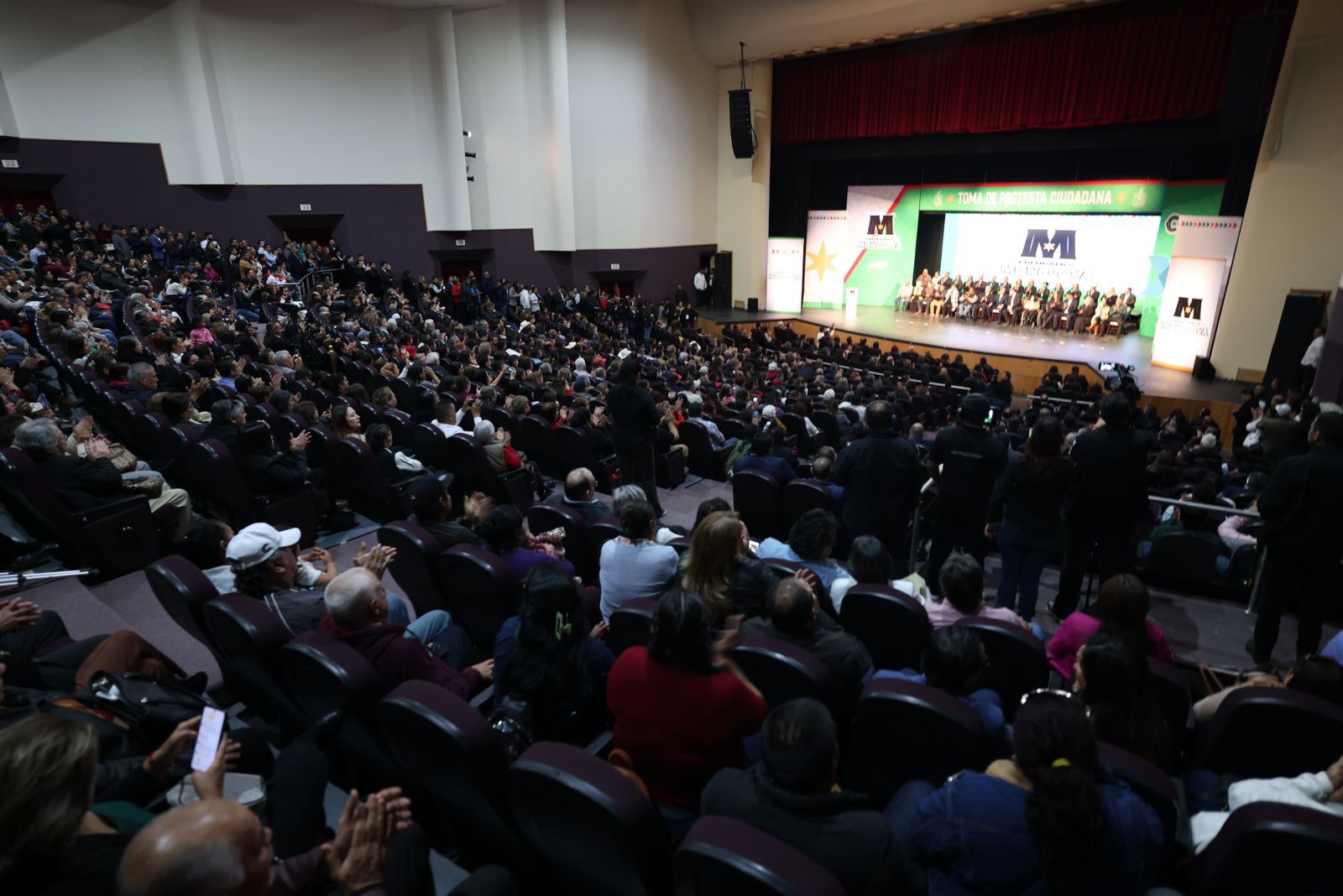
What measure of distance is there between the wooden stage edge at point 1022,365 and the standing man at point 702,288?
116 centimetres

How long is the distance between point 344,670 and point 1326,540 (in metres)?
4.40

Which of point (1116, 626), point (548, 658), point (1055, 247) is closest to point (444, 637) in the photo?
point (548, 658)

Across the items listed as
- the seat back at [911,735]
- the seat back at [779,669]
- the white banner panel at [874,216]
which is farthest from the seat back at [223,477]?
the white banner panel at [874,216]

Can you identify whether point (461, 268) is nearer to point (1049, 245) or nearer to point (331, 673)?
point (1049, 245)

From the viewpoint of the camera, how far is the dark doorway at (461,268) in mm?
18516

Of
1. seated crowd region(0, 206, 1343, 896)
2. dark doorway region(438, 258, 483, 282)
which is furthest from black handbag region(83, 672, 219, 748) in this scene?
dark doorway region(438, 258, 483, 282)

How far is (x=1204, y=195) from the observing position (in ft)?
47.2

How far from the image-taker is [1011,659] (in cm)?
254

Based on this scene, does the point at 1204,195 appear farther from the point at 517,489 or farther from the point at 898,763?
the point at 898,763

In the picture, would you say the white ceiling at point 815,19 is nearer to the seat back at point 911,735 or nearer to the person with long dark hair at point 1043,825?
the seat back at point 911,735

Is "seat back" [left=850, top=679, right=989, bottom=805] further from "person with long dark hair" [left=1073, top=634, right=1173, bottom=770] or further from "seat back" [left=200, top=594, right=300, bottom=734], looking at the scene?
"seat back" [left=200, top=594, right=300, bottom=734]

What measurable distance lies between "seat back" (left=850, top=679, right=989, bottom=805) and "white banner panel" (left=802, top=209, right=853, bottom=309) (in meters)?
18.5

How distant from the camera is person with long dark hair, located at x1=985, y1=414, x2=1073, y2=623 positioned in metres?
3.74

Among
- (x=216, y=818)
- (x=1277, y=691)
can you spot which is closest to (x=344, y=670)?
(x=216, y=818)
